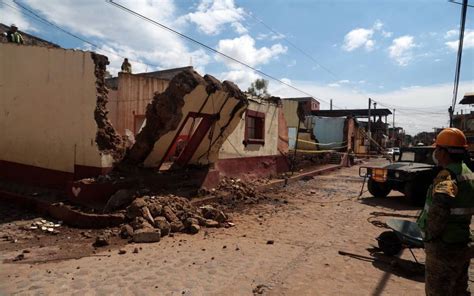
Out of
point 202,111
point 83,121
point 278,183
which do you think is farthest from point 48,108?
point 278,183

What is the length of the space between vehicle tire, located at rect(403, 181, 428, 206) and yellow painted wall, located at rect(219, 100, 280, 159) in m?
5.29

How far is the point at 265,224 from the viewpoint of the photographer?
26.7 feet

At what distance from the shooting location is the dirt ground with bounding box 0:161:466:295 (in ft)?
14.9

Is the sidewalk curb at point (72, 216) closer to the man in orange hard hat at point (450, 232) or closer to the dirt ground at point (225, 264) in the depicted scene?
the dirt ground at point (225, 264)

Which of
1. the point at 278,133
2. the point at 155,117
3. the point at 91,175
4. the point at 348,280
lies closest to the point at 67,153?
the point at 91,175

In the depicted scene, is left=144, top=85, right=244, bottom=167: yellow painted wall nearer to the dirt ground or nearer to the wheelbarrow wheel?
the dirt ground

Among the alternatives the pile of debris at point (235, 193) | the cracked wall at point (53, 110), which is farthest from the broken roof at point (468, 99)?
the cracked wall at point (53, 110)

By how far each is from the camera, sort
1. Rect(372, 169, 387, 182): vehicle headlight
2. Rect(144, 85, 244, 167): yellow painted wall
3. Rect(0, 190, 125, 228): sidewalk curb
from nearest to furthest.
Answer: Rect(0, 190, 125, 228): sidewalk curb < Rect(144, 85, 244, 167): yellow painted wall < Rect(372, 169, 387, 182): vehicle headlight

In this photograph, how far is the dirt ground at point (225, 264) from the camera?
4547 mm

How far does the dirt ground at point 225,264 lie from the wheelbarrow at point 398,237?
0.14 meters

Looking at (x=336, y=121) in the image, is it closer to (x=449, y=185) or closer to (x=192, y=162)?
(x=192, y=162)

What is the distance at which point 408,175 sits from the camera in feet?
34.7

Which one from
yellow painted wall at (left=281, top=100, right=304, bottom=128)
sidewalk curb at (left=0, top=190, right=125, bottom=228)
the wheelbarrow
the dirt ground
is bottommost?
the dirt ground

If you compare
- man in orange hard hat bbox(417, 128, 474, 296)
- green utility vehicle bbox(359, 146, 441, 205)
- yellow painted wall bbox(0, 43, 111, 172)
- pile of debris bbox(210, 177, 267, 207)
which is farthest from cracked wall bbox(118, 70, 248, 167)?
man in orange hard hat bbox(417, 128, 474, 296)
